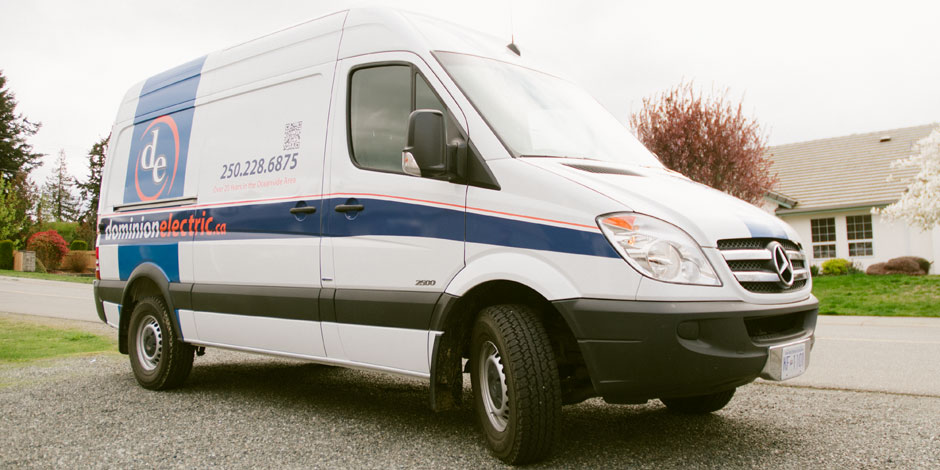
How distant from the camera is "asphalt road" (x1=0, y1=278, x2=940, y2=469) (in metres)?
4.09

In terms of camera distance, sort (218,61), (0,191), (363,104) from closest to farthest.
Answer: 1. (363,104)
2. (218,61)
3. (0,191)

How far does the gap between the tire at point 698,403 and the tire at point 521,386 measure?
147cm

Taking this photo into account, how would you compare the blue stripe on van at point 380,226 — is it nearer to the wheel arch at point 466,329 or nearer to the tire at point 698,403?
the wheel arch at point 466,329

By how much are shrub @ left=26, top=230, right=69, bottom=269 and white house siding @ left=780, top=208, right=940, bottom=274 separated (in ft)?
108

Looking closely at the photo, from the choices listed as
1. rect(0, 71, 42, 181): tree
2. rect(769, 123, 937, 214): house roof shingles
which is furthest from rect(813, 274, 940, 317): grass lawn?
rect(0, 71, 42, 181): tree

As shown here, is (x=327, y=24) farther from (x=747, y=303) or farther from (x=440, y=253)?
(x=747, y=303)

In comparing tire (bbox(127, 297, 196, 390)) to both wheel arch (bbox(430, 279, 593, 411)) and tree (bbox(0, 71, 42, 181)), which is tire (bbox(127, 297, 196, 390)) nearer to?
wheel arch (bbox(430, 279, 593, 411))

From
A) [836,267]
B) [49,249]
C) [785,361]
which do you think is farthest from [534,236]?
[49,249]

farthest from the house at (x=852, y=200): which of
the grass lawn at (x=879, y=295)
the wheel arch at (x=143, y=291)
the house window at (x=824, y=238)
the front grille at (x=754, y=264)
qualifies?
Result: the wheel arch at (x=143, y=291)

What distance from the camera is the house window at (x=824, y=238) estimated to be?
27828 millimetres

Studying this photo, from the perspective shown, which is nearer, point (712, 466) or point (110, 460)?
point (712, 466)

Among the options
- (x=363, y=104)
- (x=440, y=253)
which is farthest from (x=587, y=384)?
(x=363, y=104)

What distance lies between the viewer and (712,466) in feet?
12.8

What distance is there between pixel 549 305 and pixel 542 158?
79 centimetres
